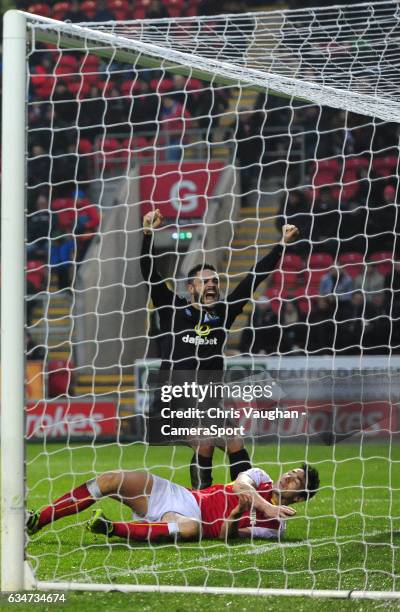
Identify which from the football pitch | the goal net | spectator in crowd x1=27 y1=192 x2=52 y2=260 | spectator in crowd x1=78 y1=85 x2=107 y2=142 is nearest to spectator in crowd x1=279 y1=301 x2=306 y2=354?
the goal net

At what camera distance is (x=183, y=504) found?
562cm

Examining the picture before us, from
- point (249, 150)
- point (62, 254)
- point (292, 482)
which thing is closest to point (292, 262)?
point (249, 150)

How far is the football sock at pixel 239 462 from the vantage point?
6054 millimetres

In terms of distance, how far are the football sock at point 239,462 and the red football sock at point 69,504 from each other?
925mm

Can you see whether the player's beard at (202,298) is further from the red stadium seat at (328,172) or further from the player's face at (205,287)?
the red stadium seat at (328,172)

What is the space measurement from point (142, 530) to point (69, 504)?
408 millimetres

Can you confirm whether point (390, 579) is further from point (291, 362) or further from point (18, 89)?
point (291, 362)

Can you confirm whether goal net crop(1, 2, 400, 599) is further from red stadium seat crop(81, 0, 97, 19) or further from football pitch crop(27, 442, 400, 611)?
red stadium seat crop(81, 0, 97, 19)

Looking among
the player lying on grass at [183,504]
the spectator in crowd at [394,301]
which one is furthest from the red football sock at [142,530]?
the spectator in crowd at [394,301]

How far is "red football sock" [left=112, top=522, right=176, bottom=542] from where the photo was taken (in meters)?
5.50

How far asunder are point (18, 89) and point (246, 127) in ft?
33.0

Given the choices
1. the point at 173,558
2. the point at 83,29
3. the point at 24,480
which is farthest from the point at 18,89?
the point at 173,558

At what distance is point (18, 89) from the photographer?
433 centimetres

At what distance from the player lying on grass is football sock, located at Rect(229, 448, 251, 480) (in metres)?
0.35
